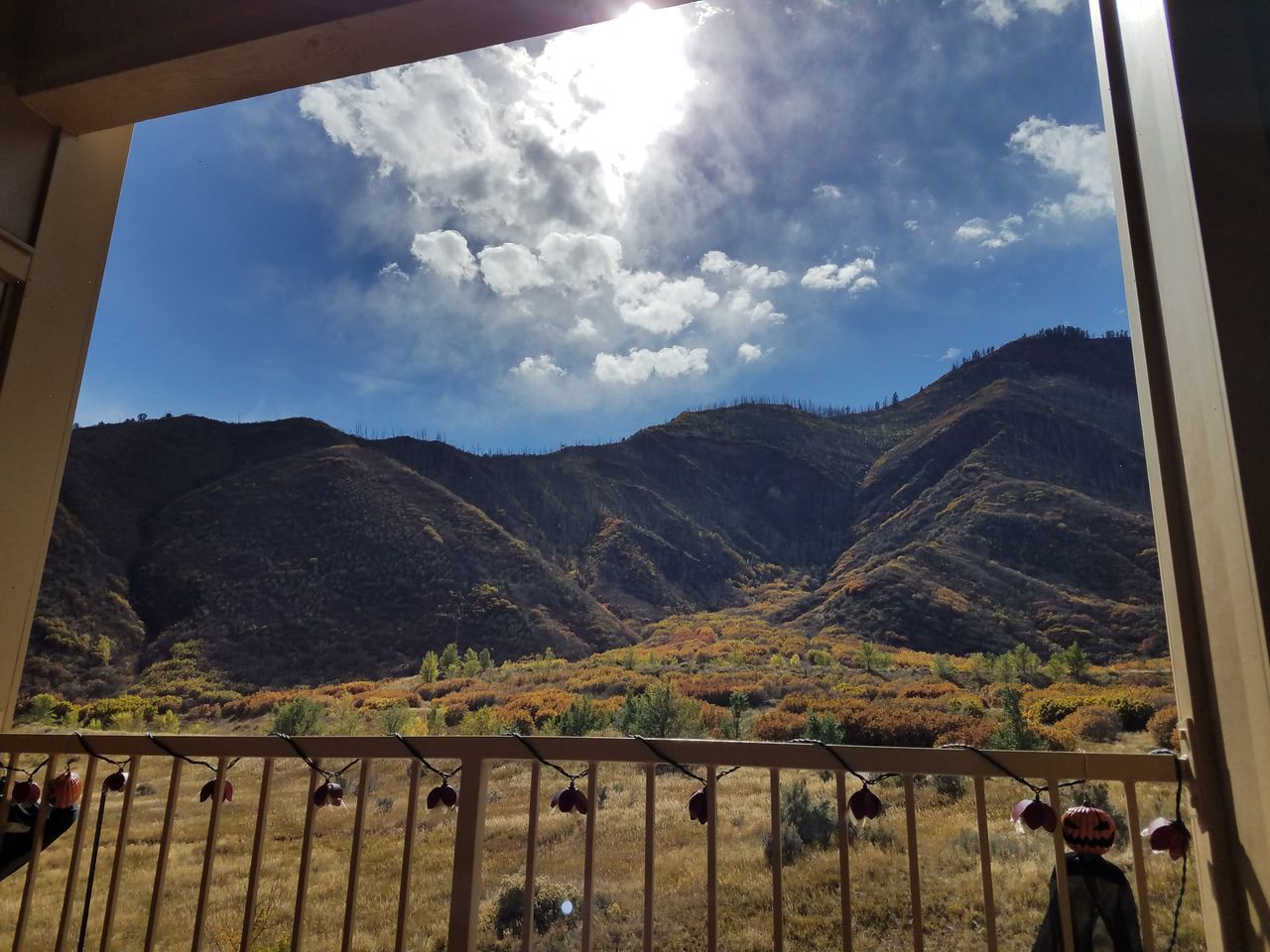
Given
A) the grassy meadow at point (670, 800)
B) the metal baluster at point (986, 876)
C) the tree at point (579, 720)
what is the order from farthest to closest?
the tree at point (579, 720) → the grassy meadow at point (670, 800) → the metal baluster at point (986, 876)

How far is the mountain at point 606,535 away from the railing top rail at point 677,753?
140cm

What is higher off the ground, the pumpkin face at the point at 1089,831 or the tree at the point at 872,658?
the tree at the point at 872,658

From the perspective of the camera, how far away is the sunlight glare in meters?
2.25

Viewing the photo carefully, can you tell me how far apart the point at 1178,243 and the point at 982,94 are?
6.09 feet

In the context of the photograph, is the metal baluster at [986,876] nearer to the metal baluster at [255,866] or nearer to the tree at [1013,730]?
the metal baluster at [255,866]

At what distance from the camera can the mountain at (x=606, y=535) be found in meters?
2.50

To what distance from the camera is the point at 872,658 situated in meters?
2.49

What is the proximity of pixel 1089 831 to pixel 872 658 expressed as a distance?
160cm

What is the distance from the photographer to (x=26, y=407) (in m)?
1.56

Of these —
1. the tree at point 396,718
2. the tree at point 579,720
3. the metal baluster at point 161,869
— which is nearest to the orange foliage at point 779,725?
the tree at point 579,720

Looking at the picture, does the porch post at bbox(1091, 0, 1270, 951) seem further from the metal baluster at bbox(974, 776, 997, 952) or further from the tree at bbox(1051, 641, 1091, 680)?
the tree at bbox(1051, 641, 1091, 680)

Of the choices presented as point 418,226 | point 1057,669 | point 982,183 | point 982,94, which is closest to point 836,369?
point 982,183

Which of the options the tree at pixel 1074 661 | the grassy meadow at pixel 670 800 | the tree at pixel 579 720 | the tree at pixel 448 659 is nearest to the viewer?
the grassy meadow at pixel 670 800

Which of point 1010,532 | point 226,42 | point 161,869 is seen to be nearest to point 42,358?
point 226,42
